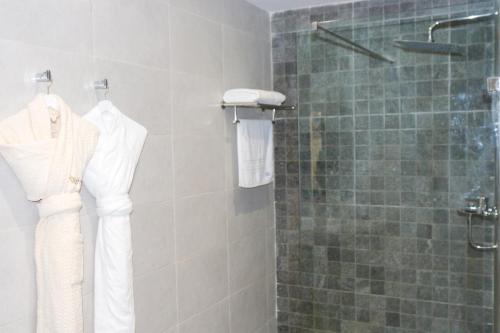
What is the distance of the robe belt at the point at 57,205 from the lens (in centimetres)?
159

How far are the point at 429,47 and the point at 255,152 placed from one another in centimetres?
106

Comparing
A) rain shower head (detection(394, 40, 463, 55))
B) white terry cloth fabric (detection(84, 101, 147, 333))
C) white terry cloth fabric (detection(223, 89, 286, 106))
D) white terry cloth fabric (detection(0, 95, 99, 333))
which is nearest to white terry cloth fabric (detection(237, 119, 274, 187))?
white terry cloth fabric (detection(223, 89, 286, 106))

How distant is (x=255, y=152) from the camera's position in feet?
9.39

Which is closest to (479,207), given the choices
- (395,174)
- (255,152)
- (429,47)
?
(395,174)

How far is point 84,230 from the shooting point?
184 cm

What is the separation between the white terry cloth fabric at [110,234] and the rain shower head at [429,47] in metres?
1.55

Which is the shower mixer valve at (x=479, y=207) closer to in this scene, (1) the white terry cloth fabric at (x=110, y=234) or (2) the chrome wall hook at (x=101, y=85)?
(1) the white terry cloth fabric at (x=110, y=234)

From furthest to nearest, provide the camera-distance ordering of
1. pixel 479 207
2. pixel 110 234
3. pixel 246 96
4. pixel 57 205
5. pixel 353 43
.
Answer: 1. pixel 353 43
2. pixel 246 96
3. pixel 479 207
4. pixel 110 234
5. pixel 57 205

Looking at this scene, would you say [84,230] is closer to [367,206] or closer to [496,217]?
[367,206]

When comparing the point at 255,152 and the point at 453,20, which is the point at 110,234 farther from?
the point at 453,20

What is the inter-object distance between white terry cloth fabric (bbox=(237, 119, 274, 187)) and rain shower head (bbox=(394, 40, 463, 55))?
874mm

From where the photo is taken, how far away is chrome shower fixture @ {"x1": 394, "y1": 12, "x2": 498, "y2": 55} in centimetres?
247

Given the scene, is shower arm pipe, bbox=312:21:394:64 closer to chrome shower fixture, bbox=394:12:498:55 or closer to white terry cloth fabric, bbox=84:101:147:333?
chrome shower fixture, bbox=394:12:498:55

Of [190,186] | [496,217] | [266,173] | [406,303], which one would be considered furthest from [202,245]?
[496,217]
